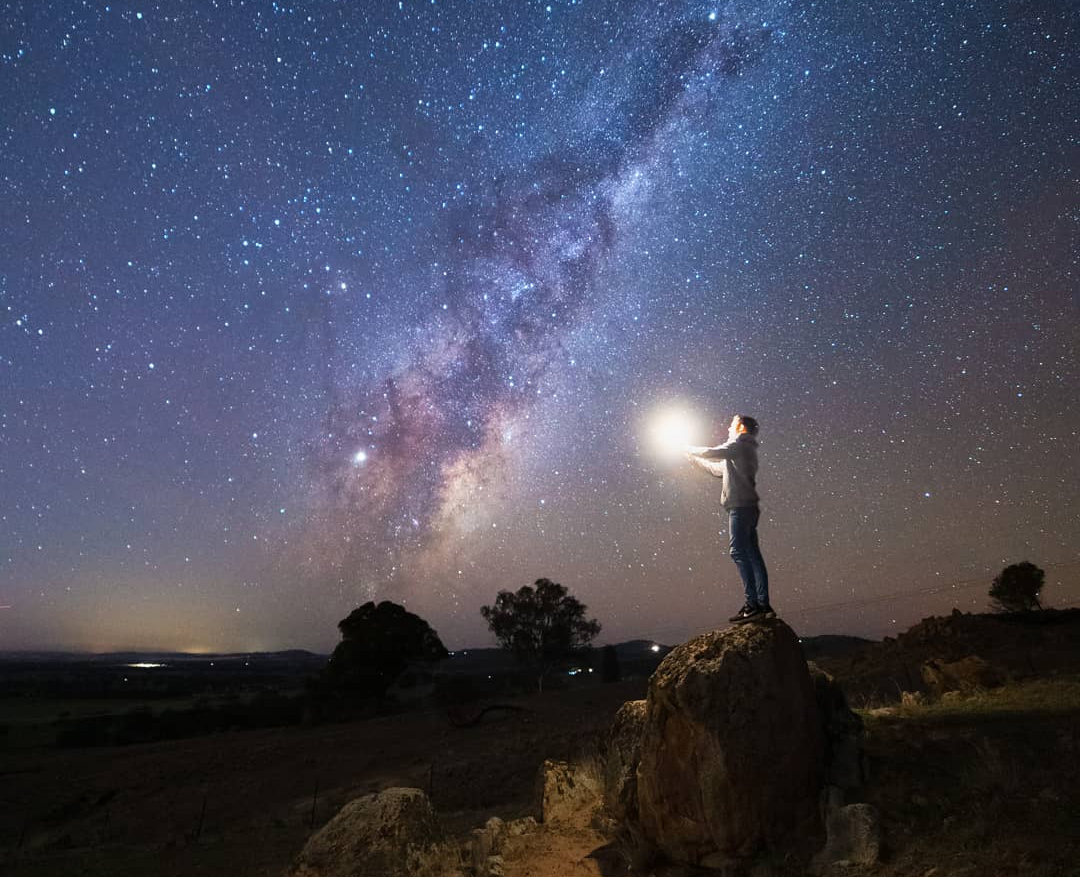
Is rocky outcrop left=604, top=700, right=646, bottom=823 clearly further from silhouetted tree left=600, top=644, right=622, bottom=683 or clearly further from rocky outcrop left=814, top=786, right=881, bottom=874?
silhouetted tree left=600, top=644, right=622, bottom=683

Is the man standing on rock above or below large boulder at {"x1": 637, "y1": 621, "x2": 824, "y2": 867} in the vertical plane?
above

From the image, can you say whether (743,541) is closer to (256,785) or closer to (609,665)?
(256,785)

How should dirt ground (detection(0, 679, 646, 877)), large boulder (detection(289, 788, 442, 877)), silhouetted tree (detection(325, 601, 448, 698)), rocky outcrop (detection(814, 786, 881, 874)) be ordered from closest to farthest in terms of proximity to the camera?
rocky outcrop (detection(814, 786, 881, 874)), large boulder (detection(289, 788, 442, 877)), dirt ground (detection(0, 679, 646, 877)), silhouetted tree (detection(325, 601, 448, 698))

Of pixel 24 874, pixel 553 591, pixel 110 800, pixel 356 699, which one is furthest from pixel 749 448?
pixel 553 591

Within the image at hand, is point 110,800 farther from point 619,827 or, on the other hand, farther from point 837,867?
point 837,867

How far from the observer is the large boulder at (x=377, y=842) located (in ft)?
32.3

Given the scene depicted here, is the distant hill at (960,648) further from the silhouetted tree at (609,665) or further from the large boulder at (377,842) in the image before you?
the silhouetted tree at (609,665)

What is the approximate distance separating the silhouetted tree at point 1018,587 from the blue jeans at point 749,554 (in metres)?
62.1

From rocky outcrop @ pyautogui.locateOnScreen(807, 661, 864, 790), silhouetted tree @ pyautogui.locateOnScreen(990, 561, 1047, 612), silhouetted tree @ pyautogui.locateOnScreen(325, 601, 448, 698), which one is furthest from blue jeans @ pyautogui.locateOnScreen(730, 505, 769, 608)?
silhouetted tree @ pyautogui.locateOnScreen(990, 561, 1047, 612)

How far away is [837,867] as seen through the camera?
644 cm

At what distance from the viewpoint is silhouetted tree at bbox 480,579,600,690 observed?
2290 inches

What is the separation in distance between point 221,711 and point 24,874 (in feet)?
145

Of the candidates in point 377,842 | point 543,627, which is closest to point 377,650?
point 543,627

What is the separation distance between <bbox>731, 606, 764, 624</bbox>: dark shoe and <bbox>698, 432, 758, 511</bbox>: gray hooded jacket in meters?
1.41
